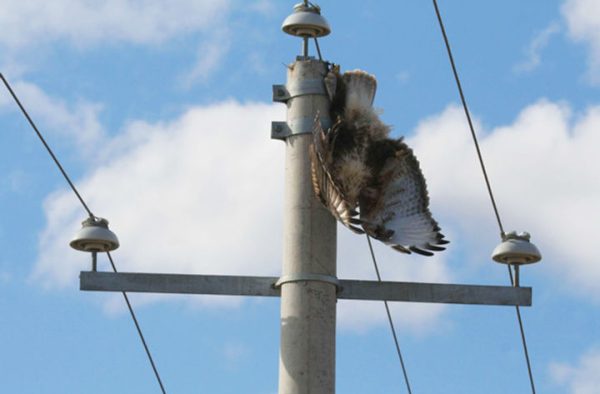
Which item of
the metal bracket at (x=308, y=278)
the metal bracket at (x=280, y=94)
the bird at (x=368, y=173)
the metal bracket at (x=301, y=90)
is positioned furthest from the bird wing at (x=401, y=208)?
the metal bracket at (x=280, y=94)

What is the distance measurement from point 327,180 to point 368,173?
74 centimetres

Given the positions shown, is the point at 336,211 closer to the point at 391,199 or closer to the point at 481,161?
the point at 391,199

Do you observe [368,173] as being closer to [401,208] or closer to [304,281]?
[401,208]

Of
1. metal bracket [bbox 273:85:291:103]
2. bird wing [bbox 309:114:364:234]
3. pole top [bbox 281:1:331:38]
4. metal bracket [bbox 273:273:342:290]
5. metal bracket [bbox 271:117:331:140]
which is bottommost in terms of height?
metal bracket [bbox 273:273:342:290]

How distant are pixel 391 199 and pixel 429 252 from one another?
0.67 m

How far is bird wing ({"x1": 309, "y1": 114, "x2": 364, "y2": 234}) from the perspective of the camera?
10.7 m

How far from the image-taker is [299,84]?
37.7ft

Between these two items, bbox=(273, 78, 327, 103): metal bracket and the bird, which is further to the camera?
bbox=(273, 78, 327, 103): metal bracket

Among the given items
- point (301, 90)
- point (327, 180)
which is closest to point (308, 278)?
point (327, 180)

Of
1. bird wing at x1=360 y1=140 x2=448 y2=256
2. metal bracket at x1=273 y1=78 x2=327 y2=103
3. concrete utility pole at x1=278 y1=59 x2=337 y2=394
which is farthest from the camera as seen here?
metal bracket at x1=273 y1=78 x2=327 y2=103

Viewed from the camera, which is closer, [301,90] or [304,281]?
[304,281]

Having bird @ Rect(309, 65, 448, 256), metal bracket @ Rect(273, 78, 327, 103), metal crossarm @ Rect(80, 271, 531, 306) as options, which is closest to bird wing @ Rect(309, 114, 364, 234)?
bird @ Rect(309, 65, 448, 256)

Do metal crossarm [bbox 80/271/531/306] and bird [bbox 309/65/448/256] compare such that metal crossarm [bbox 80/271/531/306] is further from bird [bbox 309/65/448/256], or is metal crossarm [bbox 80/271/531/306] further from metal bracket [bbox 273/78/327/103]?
metal bracket [bbox 273/78/327/103]

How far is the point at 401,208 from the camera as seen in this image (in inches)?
459
